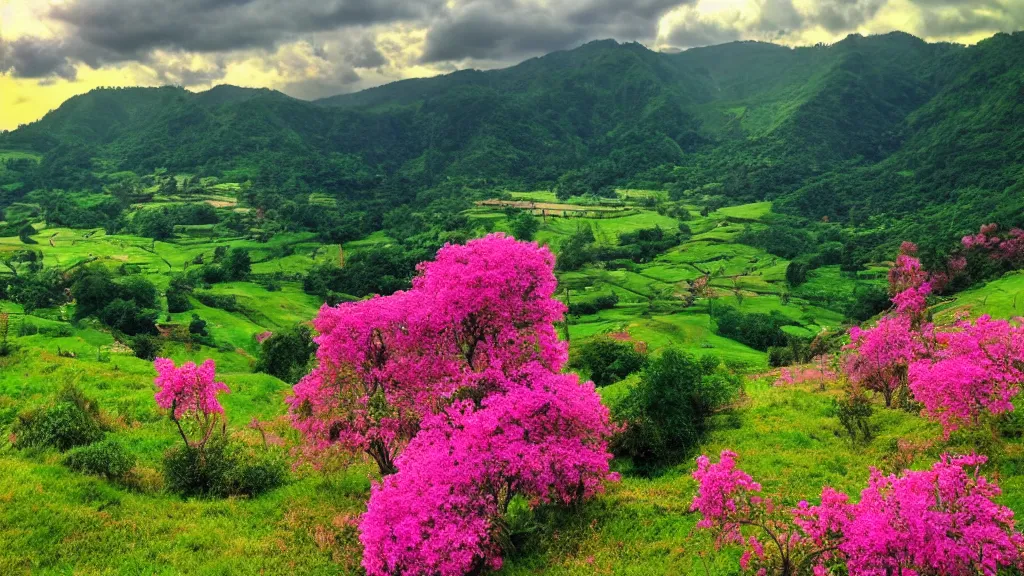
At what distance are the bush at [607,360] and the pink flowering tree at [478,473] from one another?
24.5 meters

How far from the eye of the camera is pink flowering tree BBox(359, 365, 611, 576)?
10375 mm

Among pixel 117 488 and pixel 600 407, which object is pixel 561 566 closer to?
pixel 600 407

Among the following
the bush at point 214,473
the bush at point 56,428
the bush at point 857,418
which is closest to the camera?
the bush at point 214,473

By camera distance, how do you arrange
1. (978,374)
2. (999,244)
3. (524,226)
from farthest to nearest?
(524,226)
(999,244)
(978,374)

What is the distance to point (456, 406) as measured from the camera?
1312 cm

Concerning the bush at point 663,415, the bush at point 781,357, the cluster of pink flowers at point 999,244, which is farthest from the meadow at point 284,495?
the cluster of pink flowers at point 999,244

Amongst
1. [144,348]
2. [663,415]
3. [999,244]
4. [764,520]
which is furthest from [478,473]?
[999,244]

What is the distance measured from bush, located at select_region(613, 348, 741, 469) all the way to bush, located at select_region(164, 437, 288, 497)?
11.7m

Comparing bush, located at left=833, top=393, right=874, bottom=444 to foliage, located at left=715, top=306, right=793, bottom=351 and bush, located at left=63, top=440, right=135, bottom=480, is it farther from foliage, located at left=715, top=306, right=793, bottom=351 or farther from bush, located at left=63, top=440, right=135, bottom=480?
foliage, located at left=715, top=306, right=793, bottom=351

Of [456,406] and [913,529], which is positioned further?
[456,406]

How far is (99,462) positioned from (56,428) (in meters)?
3.67

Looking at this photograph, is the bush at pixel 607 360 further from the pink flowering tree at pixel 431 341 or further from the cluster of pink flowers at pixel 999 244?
the cluster of pink flowers at pixel 999 244

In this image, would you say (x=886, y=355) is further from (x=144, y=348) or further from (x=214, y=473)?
(x=144, y=348)

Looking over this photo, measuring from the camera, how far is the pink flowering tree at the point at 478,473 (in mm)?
10375
